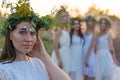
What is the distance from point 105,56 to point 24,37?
18.6 ft

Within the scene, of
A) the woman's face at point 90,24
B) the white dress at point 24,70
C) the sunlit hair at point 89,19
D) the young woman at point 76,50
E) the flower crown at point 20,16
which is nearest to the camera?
the white dress at point 24,70

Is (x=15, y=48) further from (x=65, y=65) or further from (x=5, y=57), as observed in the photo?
(x=65, y=65)

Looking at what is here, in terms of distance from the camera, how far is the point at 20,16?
4188 millimetres

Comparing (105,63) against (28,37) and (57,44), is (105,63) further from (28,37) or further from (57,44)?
(28,37)

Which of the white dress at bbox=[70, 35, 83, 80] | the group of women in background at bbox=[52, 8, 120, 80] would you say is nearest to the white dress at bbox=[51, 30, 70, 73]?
the group of women in background at bbox=[52, 8, 120, 80]

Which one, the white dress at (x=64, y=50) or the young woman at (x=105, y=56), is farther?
the white dress at (x=64, y=50)

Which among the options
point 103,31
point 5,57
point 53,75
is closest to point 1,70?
point 5,57

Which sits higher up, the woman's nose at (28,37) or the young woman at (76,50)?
the woman's nose at (28,37)

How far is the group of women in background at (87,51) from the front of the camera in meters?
9.42

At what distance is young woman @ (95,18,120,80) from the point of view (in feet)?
30.7

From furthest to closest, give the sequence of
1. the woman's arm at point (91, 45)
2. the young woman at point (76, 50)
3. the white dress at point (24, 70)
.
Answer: the young woman at point (76, 50)
the woman's arm at point (91, 45)
the white dress at point (24, 70)

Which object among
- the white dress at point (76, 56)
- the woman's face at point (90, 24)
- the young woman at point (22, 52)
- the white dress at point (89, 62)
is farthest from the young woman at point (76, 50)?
the young woman at point (22, 52)

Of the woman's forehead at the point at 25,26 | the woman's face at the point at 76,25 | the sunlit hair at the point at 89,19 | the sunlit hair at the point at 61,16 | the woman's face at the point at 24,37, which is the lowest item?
the woman's face at the point at 76,25

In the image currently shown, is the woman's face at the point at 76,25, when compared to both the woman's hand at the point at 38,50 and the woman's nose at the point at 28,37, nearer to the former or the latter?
the woman's hand at the point at 38,50
